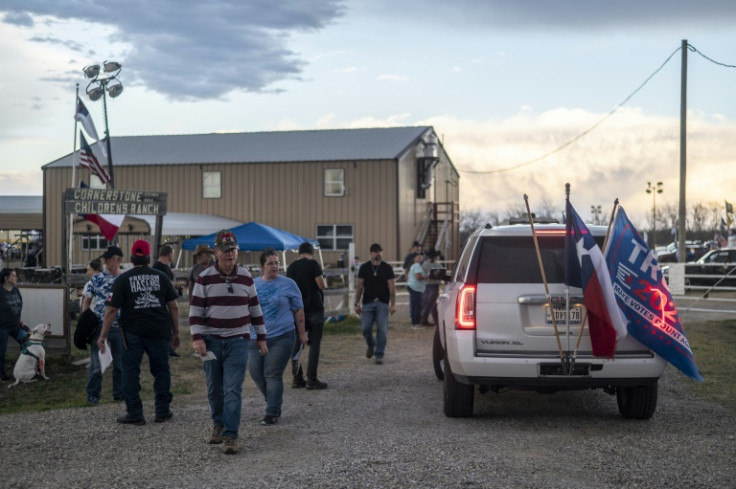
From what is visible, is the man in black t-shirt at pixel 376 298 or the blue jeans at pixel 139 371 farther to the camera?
the man in black t-shirt at pixel 376 298

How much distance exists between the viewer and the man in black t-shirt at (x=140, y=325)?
8758 millimetres

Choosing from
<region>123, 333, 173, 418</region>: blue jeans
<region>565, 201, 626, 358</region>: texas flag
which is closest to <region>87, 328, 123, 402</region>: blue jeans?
<region>123, 333, 173, 418</region>: blue jeans

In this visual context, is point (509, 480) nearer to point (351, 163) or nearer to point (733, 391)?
point (733, 391)

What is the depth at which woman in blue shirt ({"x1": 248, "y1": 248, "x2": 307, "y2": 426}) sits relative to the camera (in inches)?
346

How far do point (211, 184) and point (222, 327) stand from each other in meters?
33.7

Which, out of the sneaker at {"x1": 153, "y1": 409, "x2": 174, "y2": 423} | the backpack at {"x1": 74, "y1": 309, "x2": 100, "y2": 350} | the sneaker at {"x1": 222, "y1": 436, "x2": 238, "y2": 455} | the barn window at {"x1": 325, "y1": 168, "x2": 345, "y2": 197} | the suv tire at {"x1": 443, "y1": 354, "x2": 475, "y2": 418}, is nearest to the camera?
the sneaker at {"x1": 222, "y1": 436, "x2": 238, "y2": 455}

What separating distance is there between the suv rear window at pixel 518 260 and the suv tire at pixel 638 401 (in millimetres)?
1339

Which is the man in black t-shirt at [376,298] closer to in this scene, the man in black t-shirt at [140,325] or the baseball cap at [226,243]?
the man in black t-shirt at [140,325]

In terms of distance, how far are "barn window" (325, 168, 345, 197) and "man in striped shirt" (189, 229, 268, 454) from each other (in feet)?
103

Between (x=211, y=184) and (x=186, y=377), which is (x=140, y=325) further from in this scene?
(x=211, y=184)

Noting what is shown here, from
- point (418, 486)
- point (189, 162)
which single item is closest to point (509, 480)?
point (418, 486)

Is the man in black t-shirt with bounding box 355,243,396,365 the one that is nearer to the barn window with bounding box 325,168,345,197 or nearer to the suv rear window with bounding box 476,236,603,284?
the suv rear window with bounding box 476,236,603,284

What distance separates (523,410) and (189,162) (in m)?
33.3

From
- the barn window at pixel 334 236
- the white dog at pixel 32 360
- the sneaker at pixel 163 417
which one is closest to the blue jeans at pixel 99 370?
the sneaker at pixel 163 417
